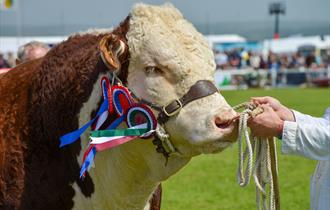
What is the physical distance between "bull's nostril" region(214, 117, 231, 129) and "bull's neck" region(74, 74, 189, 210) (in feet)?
1.41

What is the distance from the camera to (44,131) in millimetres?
4195

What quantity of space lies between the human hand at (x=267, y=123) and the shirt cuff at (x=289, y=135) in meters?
0.04

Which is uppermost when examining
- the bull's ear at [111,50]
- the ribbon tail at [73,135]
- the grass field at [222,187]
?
the bull's ear at [111,50]

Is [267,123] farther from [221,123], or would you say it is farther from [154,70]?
[154,70]

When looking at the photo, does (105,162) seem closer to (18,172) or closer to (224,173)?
(18,172)

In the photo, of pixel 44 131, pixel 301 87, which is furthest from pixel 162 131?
pixel 301 87

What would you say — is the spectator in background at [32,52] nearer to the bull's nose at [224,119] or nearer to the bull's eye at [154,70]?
the bull's eye at [154,70]

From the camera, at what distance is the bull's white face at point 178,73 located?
3643mm

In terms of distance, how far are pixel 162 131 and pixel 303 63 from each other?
37.8 m

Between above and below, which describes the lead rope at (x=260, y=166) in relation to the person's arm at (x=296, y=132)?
below

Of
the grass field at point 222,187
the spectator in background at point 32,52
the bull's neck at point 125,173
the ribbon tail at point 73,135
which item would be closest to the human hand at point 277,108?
the bull's neck at point 125,173

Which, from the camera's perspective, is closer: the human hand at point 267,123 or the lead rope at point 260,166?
the human hand at point 267,123

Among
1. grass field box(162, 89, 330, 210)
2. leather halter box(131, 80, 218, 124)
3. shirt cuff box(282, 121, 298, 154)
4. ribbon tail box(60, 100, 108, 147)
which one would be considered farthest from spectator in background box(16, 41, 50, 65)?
shirt cuff box(282, 121, 298, 154)

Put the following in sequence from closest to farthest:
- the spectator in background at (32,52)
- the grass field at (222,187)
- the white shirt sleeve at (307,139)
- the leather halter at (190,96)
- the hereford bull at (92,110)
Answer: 1. the white shirt sleeve at (307,139)
2. the leather halter at (190,96)
3. the hereford bull at (92,110)
4. the spectator in background at (32,52)
5. the grass field at (222,187)
